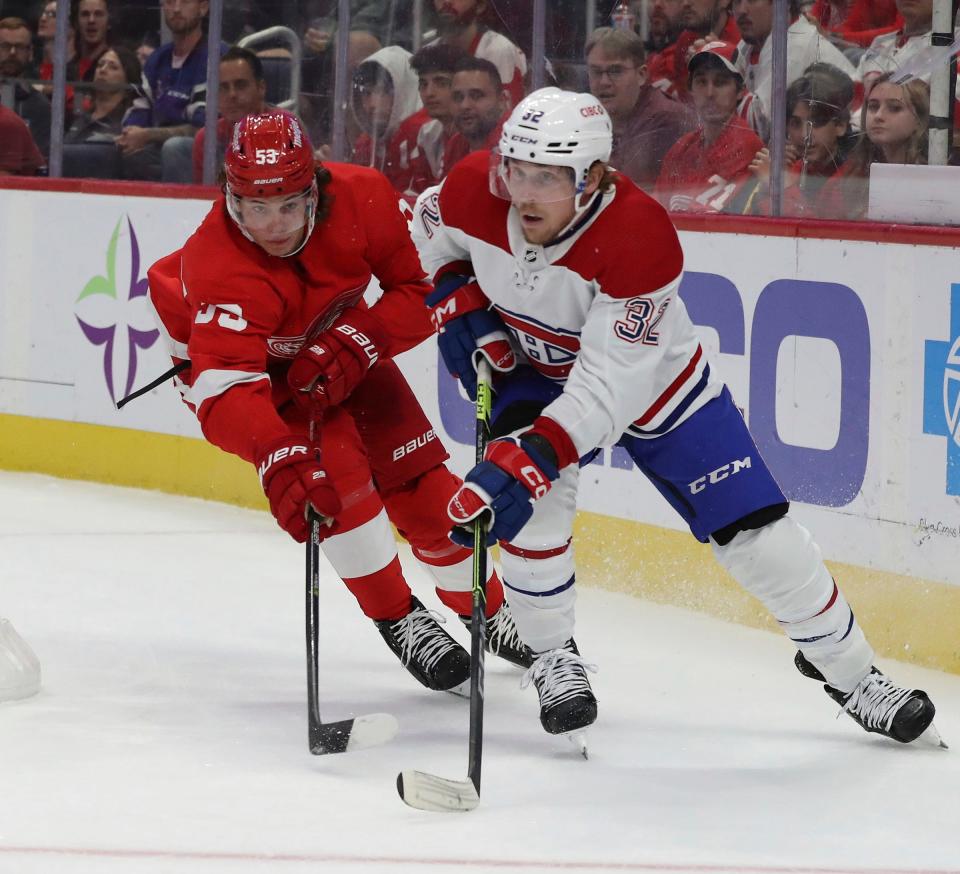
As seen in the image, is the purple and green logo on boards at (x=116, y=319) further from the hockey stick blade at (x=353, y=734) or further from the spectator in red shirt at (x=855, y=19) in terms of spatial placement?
the hockey stick blade at (x=353, y=734)

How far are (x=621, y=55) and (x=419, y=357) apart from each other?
112cm

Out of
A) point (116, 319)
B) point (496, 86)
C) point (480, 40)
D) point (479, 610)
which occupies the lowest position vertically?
point (116, 319)

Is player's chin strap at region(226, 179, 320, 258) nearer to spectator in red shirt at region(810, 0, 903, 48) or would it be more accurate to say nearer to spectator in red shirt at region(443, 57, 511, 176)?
spectator in red shirt at region(810, 0, 903, 48)

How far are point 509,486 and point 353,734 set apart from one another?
0.57m

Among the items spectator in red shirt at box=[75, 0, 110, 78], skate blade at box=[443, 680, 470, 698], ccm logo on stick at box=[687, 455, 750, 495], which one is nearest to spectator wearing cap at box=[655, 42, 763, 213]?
ccm logo on stick at box=[687, 455, 750, 495]

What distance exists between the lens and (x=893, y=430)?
3.83 meters

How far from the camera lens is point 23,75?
21.0 ft

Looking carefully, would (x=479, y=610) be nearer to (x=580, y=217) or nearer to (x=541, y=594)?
(x=541, y=594)

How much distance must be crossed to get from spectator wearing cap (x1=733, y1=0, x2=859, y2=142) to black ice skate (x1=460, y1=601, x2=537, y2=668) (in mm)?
1480

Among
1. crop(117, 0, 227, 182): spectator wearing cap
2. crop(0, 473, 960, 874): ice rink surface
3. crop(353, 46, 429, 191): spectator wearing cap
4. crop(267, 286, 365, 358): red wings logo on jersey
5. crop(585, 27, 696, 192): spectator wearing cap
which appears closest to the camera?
crop(0, 473, 960, 874): ice rink surface

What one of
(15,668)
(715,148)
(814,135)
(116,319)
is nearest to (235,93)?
(116,319)

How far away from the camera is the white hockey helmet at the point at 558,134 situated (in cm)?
288

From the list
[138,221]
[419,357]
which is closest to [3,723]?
[419,357]

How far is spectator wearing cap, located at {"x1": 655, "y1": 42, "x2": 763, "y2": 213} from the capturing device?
14.5 ft
